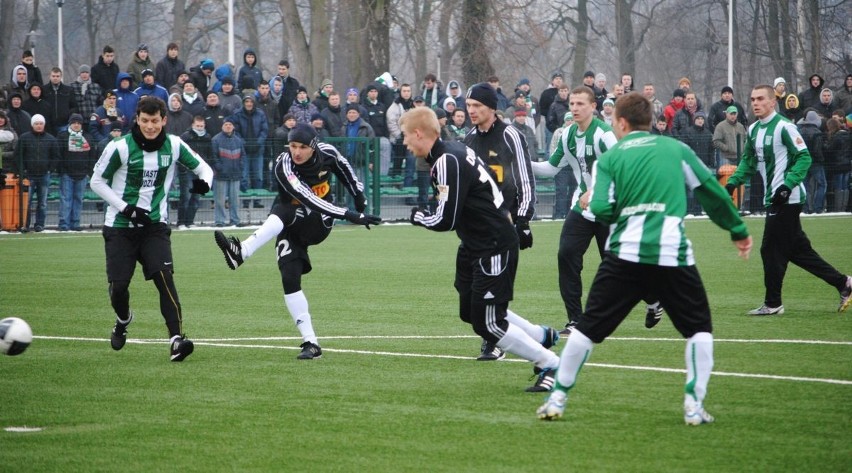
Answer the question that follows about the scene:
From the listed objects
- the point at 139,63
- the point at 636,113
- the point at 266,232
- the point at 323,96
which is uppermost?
the point at 139,63

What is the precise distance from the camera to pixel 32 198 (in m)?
22.8

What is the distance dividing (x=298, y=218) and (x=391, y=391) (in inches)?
90.6

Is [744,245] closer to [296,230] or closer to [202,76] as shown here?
[296,230]

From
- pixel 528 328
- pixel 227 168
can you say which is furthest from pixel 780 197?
pixel 227 168

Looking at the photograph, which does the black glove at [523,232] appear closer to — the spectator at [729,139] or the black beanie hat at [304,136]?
the black beanie hat at [304,136]

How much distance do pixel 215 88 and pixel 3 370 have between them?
1625cm

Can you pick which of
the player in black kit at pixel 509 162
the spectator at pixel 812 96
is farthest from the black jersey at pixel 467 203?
the spectator at pixel 812 96

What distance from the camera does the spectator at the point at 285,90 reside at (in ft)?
80.5

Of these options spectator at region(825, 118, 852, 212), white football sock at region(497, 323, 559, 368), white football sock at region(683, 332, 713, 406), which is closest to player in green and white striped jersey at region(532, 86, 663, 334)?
white football sock at region(497, 323, 559, 368)

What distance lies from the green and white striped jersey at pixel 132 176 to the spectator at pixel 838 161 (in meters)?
19.2

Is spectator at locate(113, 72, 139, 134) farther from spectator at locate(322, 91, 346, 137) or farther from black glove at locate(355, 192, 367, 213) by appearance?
black glove at locate(355, 192, 367, 213)

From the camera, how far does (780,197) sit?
11930mm

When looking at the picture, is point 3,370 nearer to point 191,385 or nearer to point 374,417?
point 191,385

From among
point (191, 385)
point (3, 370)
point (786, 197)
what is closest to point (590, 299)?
point (191, 385)
